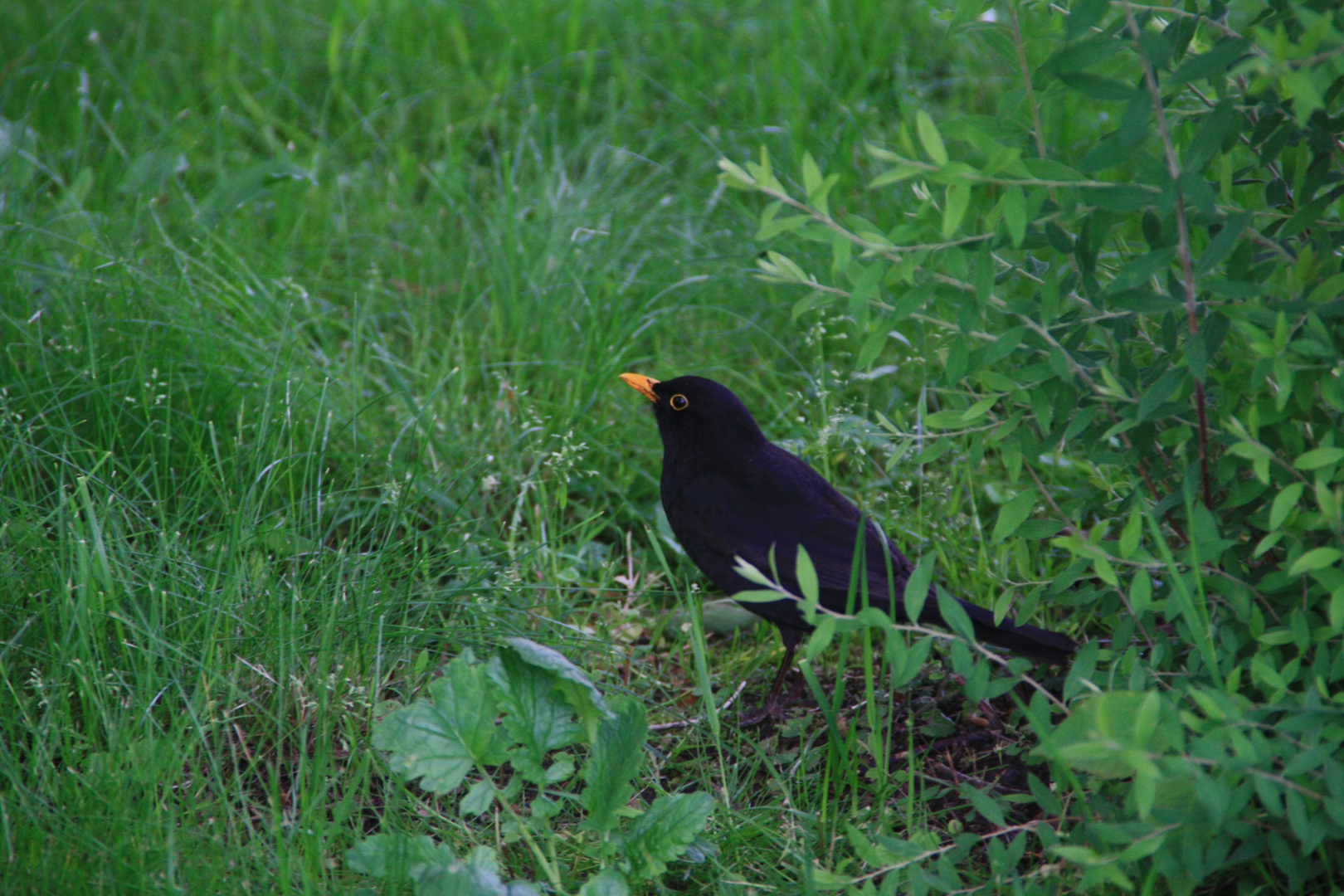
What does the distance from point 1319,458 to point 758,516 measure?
1398mm

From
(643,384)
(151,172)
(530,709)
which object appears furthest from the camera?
(151,172)

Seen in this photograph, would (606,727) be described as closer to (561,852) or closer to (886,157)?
(561,852)

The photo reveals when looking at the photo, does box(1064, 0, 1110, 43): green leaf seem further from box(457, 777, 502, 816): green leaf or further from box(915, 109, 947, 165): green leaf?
box(457, 777, 502, 816): green leaf

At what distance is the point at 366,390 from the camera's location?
3656 millimetres

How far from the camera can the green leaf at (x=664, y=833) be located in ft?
6.93

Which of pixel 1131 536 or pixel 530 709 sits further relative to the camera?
pixel 530 709

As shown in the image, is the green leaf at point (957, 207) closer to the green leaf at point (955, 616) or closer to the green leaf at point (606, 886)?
the green leaf at point (955, 616)

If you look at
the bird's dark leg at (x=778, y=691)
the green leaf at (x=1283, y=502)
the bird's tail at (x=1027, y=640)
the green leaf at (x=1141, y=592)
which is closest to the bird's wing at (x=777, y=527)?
the bird's dark leg at (x=778, y=691)

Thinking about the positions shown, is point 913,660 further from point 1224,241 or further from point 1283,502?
point 1224,241

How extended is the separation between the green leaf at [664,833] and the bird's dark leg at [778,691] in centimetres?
62

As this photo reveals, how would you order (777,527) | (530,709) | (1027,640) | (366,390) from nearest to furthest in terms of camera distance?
(530,709) < (1027,640) < (777,527) < (366,390)

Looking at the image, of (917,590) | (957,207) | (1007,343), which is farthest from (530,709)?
(957,207)

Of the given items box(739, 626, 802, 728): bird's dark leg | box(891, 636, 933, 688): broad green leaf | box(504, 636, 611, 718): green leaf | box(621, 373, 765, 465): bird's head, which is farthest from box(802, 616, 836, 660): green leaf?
box(621, 373, 765, 465): bird's head

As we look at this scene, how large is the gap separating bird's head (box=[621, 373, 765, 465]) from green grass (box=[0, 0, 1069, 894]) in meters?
0.23
